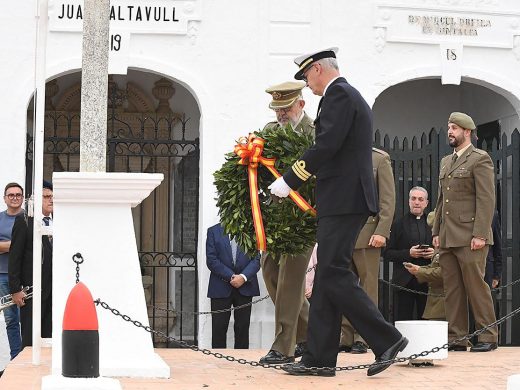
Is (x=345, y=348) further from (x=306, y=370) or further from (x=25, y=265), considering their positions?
(x=25, y=265)

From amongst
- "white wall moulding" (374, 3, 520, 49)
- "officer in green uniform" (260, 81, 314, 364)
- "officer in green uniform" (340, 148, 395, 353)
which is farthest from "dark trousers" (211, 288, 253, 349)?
"officer in green uniform" (260, 81, 314, 364)

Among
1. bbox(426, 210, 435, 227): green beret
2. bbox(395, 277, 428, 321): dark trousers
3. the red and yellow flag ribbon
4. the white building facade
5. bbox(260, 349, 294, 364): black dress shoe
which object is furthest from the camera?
the white building facade

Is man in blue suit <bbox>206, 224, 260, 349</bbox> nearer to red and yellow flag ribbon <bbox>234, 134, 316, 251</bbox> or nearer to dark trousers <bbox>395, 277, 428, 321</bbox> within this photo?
dark trousers <bbox>395, 277, 428, 321</bbox>

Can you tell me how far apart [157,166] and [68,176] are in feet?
26.4

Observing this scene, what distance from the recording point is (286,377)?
21.9ft

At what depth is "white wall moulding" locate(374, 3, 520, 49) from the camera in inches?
490

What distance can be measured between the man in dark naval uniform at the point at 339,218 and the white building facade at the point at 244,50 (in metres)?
5.24

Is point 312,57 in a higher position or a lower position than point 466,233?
higher

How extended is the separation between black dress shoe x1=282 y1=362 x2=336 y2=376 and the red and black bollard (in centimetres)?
237

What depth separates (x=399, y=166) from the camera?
1183 centimetres

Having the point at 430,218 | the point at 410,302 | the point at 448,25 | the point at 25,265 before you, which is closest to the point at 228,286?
the point at 410,302

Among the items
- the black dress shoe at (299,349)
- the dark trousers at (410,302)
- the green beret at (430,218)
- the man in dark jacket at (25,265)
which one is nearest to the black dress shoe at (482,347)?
the green beret at (430,218)

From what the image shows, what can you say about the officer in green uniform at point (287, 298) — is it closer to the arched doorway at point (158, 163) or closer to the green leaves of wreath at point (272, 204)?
the green leaves of wreath at point (272, 204)

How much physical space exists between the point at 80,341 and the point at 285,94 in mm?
3546
